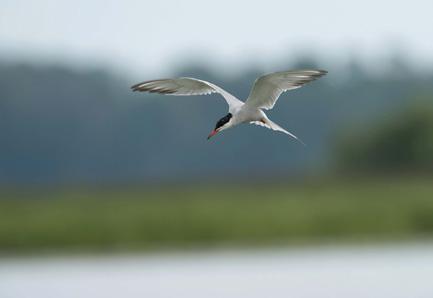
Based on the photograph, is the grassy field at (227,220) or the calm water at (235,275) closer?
the calm water at (235,275)

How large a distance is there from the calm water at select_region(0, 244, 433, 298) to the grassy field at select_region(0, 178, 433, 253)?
3.49ft

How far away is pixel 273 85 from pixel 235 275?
44.0ft

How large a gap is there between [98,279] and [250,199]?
26.3 feet

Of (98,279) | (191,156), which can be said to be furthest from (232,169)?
(98,279)

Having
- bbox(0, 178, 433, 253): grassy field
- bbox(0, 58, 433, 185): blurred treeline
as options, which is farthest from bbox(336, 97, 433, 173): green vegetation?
bbox(0, 178, 433, 253): grassy field

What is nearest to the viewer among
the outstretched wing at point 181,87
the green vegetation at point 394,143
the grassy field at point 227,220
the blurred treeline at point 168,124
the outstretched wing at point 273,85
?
the outstretched wing at point 273,85

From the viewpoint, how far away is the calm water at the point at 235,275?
22.3 metres

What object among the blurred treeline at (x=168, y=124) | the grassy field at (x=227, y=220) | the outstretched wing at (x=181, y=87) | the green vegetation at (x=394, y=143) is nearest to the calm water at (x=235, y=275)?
the grassy field at (x=227, y=220)

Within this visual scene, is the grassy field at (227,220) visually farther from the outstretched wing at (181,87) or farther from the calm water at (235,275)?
the outstretched wing at (181,87)

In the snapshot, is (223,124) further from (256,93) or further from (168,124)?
(168,124)

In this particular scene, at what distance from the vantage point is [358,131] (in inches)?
2245

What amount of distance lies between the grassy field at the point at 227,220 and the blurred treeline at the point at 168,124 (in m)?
21.8

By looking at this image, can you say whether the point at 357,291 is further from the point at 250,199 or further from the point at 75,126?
the point at 75,126

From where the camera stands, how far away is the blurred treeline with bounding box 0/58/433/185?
61.6 m
